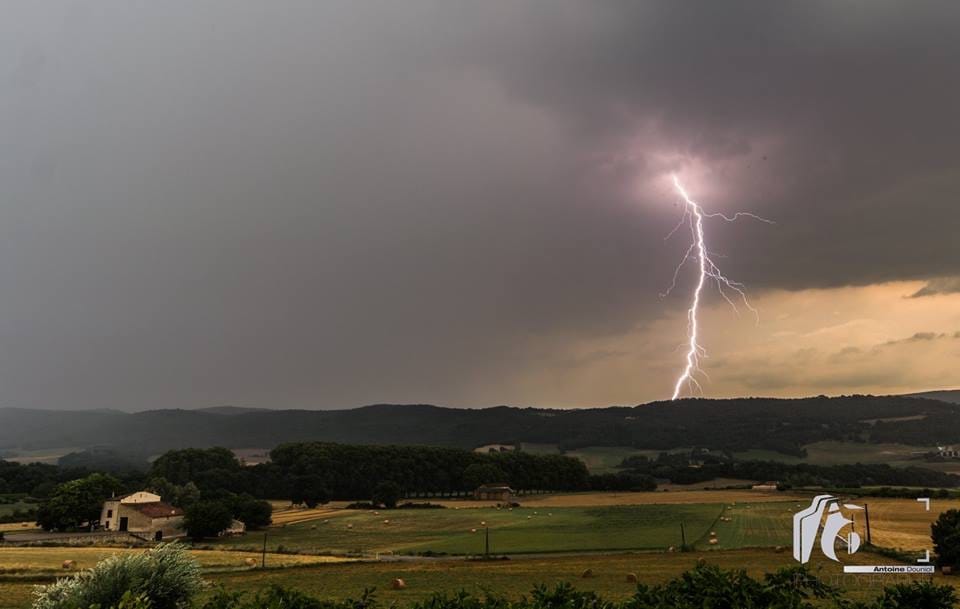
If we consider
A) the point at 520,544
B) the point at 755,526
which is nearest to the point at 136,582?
the point at 520,544

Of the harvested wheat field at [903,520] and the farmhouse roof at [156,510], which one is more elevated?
the harvested wheat field at [903,520]

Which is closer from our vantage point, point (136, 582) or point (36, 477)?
point (136, 582)

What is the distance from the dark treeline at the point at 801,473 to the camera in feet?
396

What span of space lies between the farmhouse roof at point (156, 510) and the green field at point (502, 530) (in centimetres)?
1141

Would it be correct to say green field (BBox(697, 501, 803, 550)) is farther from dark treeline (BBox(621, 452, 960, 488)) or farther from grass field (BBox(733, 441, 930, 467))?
grass field (BBox(733, 441, 930, 467))

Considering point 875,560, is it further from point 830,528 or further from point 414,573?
point 414,573

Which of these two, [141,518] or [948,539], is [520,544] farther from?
[141,518]

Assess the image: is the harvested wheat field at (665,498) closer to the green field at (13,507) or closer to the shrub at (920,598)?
the green field at (13,507)

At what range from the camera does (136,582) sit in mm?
14531

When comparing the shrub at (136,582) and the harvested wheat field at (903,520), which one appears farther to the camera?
the harvested wheat field at (903,520)

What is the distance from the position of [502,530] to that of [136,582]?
226ft

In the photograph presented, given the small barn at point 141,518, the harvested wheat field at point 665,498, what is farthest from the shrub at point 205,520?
the harvested wheat field at point 665,498

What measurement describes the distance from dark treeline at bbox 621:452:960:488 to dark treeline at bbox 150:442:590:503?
25590mm

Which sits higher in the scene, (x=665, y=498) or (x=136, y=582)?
(x=136, y=582)
